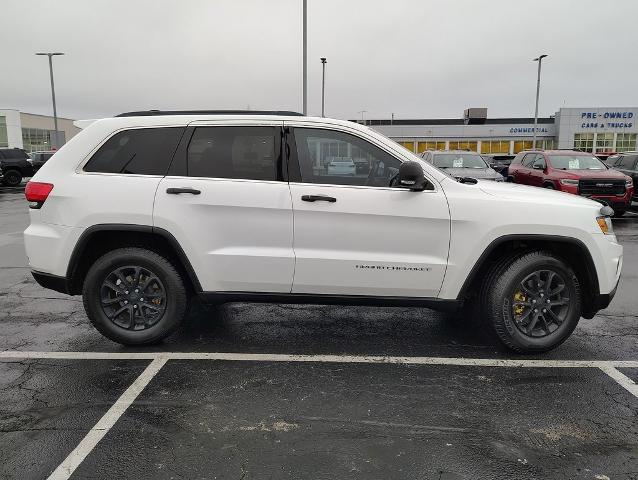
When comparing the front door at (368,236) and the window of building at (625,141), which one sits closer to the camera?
the front door at (368,236)

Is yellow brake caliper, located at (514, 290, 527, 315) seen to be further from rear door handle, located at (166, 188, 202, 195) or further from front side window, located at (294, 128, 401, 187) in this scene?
rear door handle, located at (166, 188, 202, 195)

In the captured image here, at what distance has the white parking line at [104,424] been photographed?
2.72 metres

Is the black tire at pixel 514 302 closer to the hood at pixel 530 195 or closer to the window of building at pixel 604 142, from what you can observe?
the hood at pixel 530 195

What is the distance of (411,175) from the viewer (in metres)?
3.85

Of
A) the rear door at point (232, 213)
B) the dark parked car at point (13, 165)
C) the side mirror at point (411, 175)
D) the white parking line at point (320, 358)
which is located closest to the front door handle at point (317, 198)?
the rear door at point (232, 213)

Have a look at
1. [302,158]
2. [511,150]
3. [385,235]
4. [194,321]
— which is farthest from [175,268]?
[511,150]

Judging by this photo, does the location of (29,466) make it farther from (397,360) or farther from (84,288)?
(397,360)

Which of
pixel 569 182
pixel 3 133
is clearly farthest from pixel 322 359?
pixel 3 133

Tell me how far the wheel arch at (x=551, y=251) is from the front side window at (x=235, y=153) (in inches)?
69.1

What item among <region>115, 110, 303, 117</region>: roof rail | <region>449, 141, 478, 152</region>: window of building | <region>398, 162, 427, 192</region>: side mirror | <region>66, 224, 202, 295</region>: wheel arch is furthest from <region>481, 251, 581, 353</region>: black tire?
<region>449, 141, 478, 152</region>: window of building

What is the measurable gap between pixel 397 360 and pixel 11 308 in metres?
4.20

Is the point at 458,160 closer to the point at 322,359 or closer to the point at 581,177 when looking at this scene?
the point at 581,177

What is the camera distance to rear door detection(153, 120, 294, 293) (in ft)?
13.3

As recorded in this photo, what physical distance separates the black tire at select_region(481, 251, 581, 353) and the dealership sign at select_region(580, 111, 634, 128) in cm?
6058
